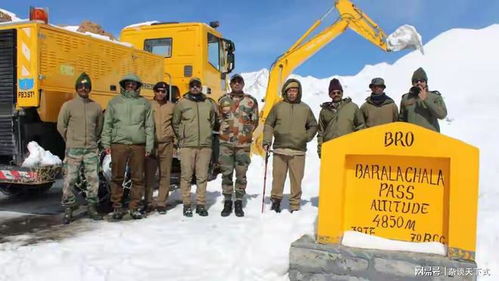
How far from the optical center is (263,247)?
4.41m

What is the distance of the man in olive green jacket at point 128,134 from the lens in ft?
19.6

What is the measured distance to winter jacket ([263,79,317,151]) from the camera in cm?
607

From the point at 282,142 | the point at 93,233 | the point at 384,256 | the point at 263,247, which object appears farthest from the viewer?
the point at 282,142

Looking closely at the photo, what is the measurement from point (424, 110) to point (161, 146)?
3.47 m

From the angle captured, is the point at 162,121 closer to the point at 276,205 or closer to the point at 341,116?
the point at 276,205

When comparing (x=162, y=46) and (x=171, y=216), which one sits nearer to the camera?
(x=171, y=216)

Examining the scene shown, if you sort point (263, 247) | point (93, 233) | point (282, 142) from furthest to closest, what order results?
1. point (282, 142)
2. point (93, 233)
3. point (263, 247)

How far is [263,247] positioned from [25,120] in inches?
153

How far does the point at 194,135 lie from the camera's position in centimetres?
622

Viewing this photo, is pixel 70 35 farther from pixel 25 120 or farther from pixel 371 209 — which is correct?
pixel 371 209

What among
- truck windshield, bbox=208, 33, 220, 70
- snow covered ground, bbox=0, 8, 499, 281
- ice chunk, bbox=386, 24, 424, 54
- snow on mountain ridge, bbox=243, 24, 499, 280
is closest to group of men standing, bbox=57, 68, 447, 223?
snow covered ground, bbox=0, 8, 499, 281

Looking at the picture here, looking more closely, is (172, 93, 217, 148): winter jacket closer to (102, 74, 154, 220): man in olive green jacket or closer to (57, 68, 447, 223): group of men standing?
(57, 68, 447, 223): group of men standing

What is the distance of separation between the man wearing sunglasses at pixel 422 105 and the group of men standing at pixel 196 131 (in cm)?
Answer: 40

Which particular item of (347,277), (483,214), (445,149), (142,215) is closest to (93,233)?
(142,215)
